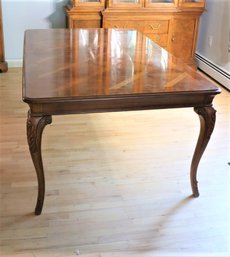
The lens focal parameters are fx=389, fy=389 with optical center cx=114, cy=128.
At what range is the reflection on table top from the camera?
186 cm

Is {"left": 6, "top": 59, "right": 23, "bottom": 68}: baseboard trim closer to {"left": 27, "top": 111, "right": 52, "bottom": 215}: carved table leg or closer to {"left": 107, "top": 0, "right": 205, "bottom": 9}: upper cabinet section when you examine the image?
{"left": 107, "top": 0, "right": 205, "bottom": 9}: upper cabinet section

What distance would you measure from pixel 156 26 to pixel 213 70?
79 centimetres

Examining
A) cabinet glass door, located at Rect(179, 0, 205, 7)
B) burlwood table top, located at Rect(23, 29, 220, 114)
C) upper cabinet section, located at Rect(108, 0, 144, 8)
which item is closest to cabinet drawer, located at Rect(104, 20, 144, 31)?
upper cabinet section, located at Rect(108, 0, 144, 8)

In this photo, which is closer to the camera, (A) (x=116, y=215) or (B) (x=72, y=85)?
(B) (x=72, y=85)

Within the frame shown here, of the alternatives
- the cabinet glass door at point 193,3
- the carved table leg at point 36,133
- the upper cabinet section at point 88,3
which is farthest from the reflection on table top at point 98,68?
the cabinet glass door at point 193,3

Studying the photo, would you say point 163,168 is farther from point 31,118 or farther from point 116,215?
point 31,118

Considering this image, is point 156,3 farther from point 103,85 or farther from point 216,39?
point 103,85

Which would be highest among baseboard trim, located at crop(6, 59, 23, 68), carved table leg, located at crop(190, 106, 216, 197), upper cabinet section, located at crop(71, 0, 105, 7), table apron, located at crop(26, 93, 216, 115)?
upper cabinet section, located at crop(71, 0, 105, 7)

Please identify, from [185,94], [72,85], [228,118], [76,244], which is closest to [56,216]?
[76,244]

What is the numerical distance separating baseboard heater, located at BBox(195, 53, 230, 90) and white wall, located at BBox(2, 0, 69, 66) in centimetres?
164

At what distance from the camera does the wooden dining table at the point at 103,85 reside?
1790 millimetres

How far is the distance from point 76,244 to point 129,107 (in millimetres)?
699

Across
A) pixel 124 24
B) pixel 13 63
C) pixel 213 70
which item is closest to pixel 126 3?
pixel 124 24

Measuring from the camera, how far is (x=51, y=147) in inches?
107
